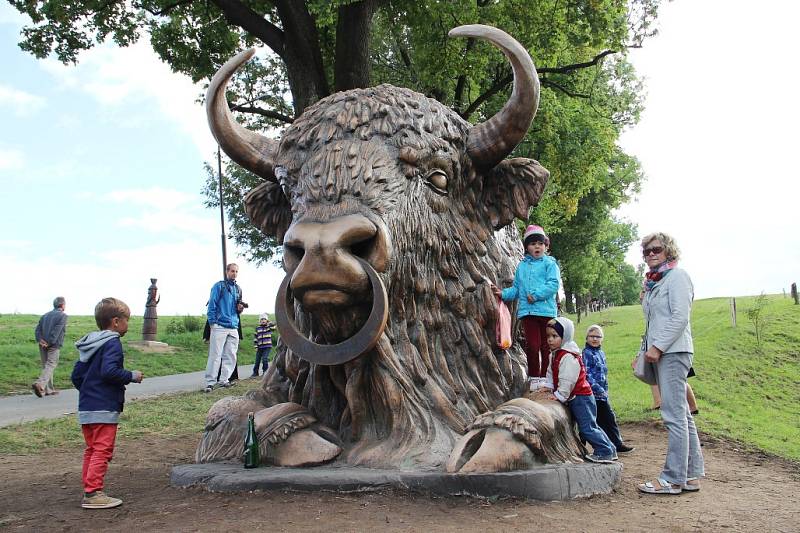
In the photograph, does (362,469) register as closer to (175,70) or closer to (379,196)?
(379,196)

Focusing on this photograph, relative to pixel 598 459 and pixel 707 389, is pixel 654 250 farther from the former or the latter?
pixel 707 389

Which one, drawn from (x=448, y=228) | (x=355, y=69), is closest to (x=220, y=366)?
(x=355, y=69)

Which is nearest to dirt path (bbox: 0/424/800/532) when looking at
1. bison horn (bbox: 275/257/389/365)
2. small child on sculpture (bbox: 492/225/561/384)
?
bison horn (bbox: 275/257/389/365)

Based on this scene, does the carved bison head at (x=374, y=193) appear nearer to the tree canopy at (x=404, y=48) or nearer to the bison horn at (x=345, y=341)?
the bison horn at (x=345, y=341)

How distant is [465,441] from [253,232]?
2532 cm

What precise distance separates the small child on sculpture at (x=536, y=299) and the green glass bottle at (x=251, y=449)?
6.12ft

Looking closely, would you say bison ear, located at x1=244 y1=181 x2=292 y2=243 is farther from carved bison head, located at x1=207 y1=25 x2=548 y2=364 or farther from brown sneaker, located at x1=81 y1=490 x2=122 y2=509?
brown sneaker, located at x1=81 y1=490 x2=122 y2=509

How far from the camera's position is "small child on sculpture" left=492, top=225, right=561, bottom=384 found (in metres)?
4.77

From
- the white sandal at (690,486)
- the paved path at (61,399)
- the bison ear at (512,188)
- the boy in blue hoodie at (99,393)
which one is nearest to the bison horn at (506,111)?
the bison ear at (512,188)

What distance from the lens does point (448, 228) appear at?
4.54m

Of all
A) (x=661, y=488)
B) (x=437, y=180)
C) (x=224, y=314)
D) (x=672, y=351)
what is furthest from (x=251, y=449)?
(x=224, y=314)

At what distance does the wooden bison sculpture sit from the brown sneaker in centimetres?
63

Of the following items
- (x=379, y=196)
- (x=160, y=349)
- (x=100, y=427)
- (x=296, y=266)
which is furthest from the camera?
(x=160, y=349)

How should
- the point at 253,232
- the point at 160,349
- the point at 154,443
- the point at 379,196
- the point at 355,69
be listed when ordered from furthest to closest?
the point at 253,232
the point at 160,349
the point at 355,69
the point at 154,443
the point at 379,196
